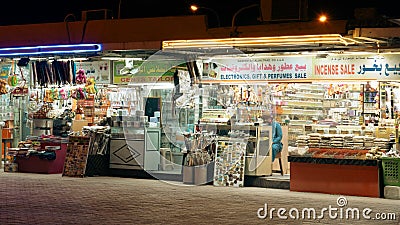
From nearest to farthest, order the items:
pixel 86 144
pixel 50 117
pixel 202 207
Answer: pixel 202 207
pixel 86 144
pixel 50 117

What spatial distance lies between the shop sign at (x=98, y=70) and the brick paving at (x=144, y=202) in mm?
3027

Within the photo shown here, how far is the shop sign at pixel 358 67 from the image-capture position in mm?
16141

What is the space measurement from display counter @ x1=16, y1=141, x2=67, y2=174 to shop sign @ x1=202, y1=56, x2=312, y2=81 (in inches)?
180

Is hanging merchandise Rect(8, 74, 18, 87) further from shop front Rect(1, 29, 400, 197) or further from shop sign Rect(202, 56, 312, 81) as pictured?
shop sign Rect(202, 56, 312, 81)

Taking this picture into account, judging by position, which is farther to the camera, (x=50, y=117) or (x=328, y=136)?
(x=50, y=117)

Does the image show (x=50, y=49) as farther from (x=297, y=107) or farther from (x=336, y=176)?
(x=336, y=176)

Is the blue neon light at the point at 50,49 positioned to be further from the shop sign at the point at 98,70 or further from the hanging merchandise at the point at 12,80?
the hanging merchandise at the point at 12,80

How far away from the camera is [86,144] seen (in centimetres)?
1867

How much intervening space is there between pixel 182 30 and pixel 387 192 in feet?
18.4

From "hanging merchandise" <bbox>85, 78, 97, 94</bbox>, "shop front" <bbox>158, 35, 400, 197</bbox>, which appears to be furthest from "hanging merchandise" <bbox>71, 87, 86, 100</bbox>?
"shop front" <bbox>158, 35, 400, 197</bbox>

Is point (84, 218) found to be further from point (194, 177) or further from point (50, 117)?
point (50, 117)

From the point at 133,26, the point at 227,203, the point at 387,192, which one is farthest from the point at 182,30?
the point at 387,192

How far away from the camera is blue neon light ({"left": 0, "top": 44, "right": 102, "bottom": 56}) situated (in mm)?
17391

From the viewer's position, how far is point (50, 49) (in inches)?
707
